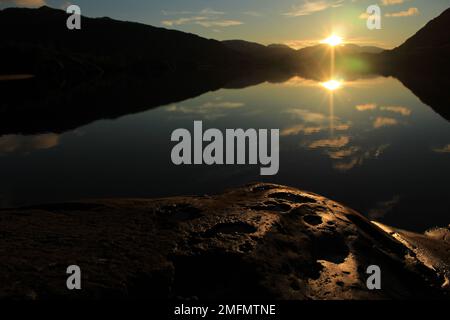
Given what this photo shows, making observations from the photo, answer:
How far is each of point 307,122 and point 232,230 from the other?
2118 centimetres

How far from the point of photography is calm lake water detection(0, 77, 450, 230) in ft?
42.2

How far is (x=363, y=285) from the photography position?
614 cm
